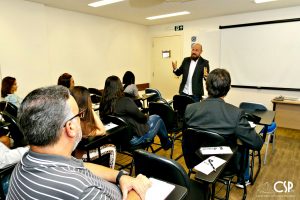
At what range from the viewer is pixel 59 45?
178 inches

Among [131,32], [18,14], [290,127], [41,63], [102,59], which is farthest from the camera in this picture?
[131,32]

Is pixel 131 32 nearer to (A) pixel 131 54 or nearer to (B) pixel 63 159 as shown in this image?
(A) pixel 131 54

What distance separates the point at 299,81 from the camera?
4.48 m

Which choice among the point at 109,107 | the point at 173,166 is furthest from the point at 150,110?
the point at 173,166

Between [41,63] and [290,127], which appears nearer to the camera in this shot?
[41,63]

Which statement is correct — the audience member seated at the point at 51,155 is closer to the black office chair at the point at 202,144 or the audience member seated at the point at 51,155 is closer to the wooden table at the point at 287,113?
the black office chair at the point at 202,144

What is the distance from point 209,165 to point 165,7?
393 centimetres

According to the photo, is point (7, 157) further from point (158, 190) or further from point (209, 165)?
point (209, 165)

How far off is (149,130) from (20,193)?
75.3 inches

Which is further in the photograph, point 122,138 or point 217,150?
point 122,138

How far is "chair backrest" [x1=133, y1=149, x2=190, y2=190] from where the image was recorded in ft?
3.78

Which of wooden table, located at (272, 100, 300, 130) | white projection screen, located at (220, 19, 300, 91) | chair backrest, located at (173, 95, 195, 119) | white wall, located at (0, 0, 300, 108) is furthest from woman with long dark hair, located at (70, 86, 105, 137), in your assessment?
white projection screen, located at (220, 19, 300, 91)

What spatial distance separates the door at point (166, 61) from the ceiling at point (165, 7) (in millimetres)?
1184

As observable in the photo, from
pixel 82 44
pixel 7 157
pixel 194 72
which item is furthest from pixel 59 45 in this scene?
pixel 7 157
